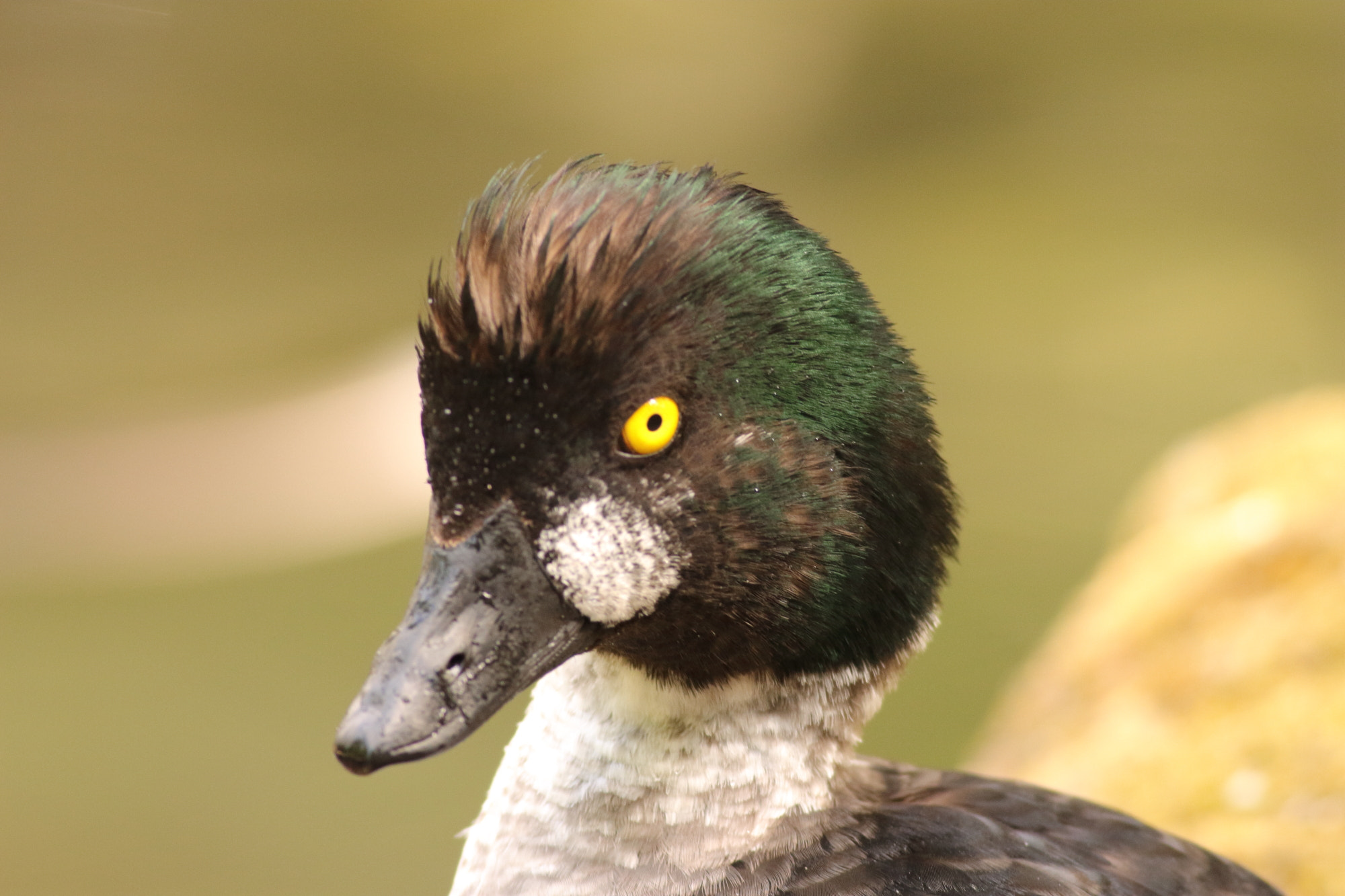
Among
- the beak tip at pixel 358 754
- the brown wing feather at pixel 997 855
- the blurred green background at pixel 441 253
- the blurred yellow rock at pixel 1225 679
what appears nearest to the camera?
the beak tip at pixel 358 754

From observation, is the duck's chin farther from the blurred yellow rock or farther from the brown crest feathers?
the blurred yellow rock

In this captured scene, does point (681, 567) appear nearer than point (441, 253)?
Yes

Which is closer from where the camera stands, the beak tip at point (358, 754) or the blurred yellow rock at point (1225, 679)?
the beak tip at point (358, 754)

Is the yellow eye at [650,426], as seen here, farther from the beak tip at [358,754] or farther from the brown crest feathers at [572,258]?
the beak tip at [358,754]

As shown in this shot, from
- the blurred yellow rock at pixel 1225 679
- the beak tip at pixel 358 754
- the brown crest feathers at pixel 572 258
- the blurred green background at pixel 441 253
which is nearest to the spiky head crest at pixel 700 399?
the brown crest feathers at pixel 572 258

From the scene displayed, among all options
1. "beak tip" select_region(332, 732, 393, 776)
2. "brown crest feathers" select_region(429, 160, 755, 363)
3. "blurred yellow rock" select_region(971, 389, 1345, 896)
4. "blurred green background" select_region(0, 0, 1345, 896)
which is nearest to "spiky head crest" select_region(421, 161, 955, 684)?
"brown crest feathers" select_region(429, 160, 755, 363)

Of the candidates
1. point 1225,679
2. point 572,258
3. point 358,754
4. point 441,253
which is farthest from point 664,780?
point 441,253

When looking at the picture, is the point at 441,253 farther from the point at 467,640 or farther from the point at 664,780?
the point at 467,640
